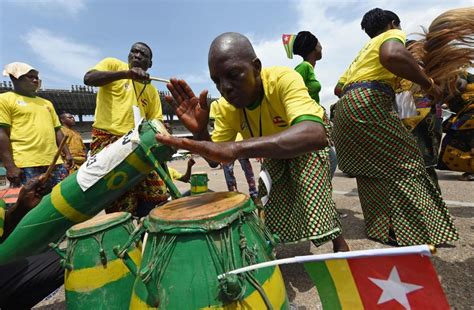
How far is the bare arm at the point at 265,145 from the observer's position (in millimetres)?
1236

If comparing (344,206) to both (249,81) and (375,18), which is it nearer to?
(375,18)

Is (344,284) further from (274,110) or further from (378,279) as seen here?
(274,110)

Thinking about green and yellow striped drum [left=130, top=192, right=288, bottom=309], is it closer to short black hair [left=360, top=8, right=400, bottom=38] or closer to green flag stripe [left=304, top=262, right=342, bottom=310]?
green flag stripe [left=304, top=262, right=342, bottom=310]

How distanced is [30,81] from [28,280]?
2.70 m

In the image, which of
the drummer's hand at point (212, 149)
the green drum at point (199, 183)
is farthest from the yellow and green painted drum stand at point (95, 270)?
the green drum at point (199, 183)

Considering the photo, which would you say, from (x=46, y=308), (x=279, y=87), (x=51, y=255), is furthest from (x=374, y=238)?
(x=46, y=308)

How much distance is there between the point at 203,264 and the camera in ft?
3.35

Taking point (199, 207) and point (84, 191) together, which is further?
point (84, 191)

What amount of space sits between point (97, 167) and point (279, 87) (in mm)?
1205

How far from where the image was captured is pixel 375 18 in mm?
2646

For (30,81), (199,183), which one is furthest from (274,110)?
(30,81)

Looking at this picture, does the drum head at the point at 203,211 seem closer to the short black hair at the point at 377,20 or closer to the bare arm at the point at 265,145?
the bare arm at the point at 265,145

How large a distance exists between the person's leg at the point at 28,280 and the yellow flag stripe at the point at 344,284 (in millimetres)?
1729

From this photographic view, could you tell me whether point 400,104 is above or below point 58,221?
above
